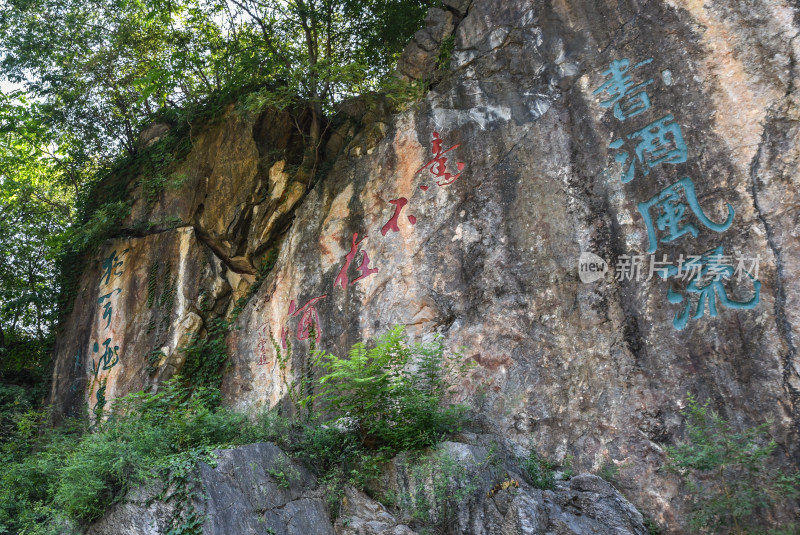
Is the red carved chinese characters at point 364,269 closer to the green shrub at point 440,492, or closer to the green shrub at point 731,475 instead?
the green shrub at point 440,492

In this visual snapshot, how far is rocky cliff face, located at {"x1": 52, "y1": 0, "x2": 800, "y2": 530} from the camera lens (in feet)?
14.0

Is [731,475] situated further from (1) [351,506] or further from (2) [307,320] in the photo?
(2) [307,320]

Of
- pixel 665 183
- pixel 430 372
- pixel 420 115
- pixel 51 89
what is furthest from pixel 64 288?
pixel 665 183

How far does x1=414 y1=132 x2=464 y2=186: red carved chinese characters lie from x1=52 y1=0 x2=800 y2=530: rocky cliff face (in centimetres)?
3

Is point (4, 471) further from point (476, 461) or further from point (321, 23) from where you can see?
point (321, 23)

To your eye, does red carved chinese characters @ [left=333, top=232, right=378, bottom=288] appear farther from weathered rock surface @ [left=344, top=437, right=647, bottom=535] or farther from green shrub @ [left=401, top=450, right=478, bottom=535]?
green shrub @ [left=401, top=450, right=478, bottom=535]

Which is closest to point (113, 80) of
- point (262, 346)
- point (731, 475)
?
point (262, 346)

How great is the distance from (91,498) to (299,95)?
16.8 feet

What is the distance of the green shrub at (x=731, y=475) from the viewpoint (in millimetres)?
3545

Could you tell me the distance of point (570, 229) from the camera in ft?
16.9

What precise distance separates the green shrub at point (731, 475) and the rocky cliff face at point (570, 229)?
0.25 m

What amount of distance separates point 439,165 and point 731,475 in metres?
3.74

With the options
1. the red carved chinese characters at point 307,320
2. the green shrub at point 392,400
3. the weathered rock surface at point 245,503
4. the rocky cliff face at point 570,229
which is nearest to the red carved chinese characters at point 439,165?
the rocky cliff face at point 570,229

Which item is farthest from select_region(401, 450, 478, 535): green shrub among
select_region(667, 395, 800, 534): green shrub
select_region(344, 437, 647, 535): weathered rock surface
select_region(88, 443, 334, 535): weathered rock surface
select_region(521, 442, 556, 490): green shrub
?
select_region(667, 395, 800, 534): green shrub
